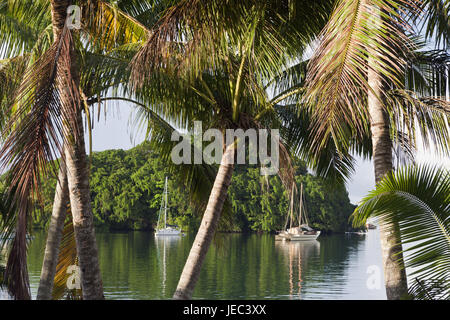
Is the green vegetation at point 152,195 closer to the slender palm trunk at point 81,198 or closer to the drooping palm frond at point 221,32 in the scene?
the drooping palm frond at point 221,32

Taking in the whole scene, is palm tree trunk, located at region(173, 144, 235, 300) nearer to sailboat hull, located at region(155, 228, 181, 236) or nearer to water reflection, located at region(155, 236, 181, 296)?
water reflection, located at region(155, 236, 181, 296)

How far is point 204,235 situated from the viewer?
22.3ft

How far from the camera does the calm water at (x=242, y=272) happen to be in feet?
90.5

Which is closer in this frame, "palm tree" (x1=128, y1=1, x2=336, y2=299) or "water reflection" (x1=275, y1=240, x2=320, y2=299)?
"palm tree" (x1=128, y1=1, x2=336, y2=299)

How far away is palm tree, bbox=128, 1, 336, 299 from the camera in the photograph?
627cm

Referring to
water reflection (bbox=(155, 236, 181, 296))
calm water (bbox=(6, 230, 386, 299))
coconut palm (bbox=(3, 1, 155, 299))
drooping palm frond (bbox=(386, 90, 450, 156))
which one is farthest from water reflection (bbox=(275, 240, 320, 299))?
drooping palm frond (bbox=(386, 90, 450, 156))

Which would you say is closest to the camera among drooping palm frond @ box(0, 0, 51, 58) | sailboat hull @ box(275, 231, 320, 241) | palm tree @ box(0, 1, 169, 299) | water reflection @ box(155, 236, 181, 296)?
palm tree @ box(0, 1, 169, 299)

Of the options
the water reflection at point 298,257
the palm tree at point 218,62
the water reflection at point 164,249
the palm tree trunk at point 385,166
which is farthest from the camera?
the water reflection at point 164,249

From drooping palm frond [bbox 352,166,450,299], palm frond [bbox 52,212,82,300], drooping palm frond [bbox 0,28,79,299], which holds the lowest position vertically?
palm frond [bbox 52,212,82,300]

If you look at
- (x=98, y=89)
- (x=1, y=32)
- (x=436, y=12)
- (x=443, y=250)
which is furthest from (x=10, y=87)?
(x=443, y=250)

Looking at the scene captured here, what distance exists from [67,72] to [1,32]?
464 cm

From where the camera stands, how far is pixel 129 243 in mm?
56500

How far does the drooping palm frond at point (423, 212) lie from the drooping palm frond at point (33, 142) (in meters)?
2.74

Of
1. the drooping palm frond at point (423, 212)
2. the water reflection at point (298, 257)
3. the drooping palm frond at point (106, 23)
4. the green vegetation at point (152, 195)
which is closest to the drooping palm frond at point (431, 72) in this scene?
the drooping palm frond at point (423, 212)
